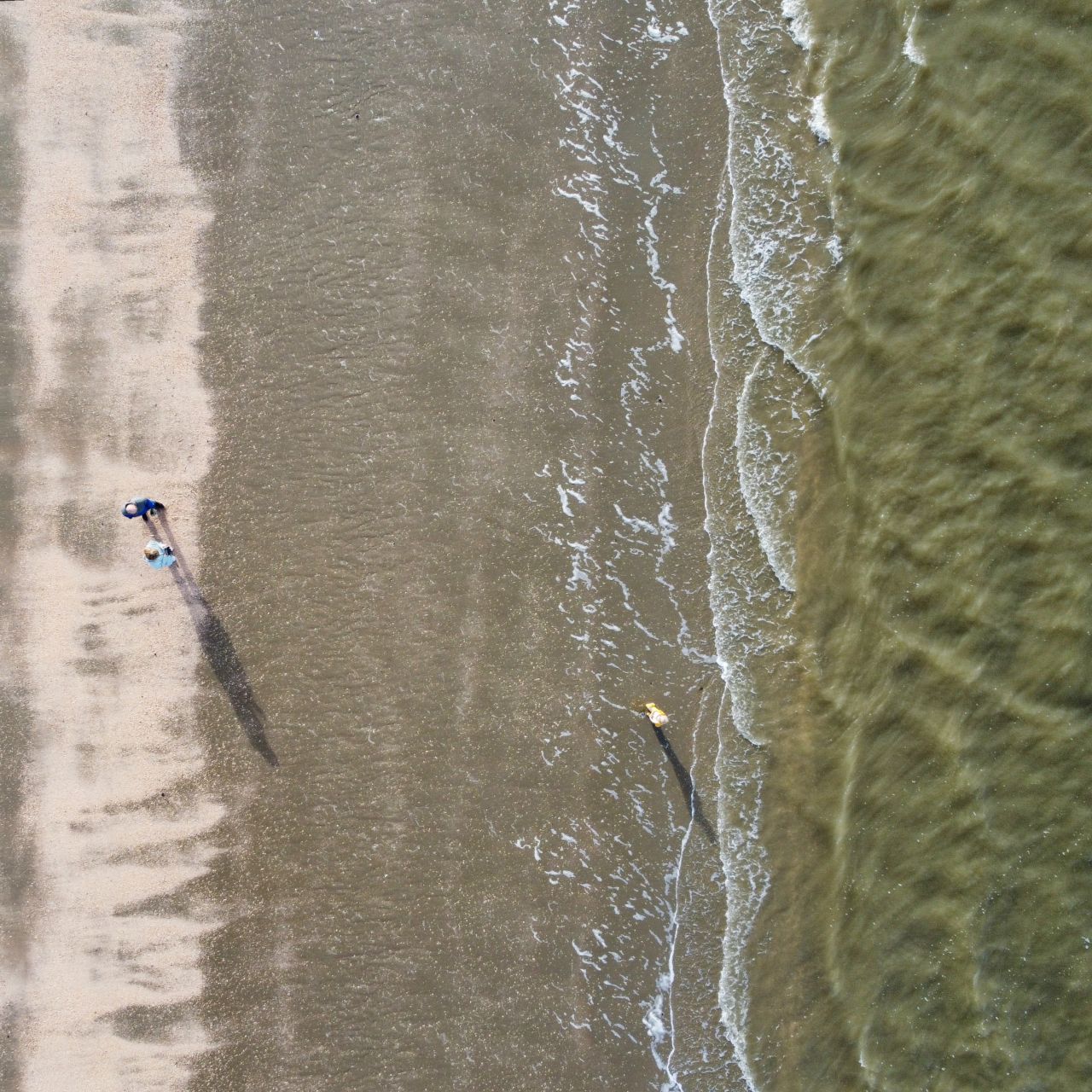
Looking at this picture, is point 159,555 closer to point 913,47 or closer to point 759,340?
point 759,340

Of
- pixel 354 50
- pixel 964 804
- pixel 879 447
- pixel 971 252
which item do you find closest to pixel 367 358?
pixel 354 50

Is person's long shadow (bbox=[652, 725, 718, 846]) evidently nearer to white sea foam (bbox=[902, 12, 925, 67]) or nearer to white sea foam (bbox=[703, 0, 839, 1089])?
white sea foam (bbox=[703, 0, 839, 1089])

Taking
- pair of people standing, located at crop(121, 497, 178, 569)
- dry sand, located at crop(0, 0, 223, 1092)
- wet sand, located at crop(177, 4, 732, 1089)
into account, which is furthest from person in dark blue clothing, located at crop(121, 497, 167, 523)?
wet sand, located at crop(177, 4, 732, 1089)

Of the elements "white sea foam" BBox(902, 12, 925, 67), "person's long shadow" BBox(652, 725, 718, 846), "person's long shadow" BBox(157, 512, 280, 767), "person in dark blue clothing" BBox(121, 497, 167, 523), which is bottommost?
"person's long shadow" BBox(652, 725, 718, 846)

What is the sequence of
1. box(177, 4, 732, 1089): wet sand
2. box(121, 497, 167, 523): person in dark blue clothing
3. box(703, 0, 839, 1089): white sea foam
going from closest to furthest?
box(121, 497, 167, 523): person in dark blue clothing < box(177, 4, 732, 1089): wet sand < box(703, 0, 839, 1089): white sea foam

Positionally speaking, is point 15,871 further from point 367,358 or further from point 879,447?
point 879,447

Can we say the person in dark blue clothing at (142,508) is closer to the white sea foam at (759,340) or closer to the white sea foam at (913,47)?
the white sea foam at (759,340)

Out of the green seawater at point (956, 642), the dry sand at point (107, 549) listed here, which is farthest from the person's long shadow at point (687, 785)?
the dry sand at point (107, 549)
